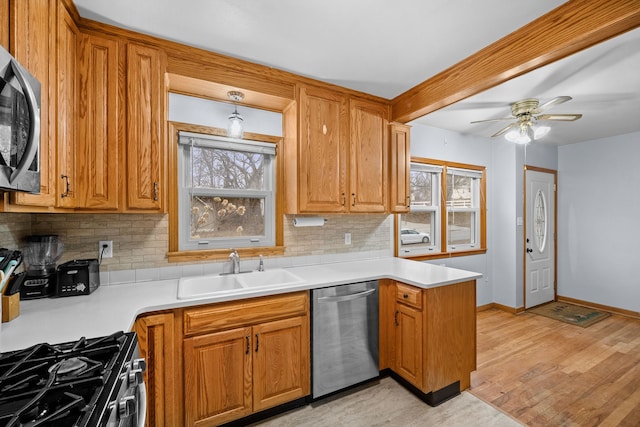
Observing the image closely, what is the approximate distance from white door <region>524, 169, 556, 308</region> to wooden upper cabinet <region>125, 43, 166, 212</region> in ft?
15.3

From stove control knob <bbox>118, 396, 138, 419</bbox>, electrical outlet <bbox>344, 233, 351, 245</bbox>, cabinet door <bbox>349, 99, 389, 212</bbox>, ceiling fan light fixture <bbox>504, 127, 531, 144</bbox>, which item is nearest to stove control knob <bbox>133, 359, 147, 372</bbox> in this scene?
stove control knob <bbox>118, 396, 138, 419</bbox>

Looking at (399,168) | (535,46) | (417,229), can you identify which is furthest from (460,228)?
(535,46)

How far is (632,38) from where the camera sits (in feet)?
6.03

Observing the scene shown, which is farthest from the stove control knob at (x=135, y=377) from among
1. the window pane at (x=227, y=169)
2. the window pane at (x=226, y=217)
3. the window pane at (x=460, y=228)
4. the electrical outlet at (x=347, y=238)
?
the window pane at (x=460, y=228)

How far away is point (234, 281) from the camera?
2254 millimetres

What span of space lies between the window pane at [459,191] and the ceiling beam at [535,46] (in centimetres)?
172

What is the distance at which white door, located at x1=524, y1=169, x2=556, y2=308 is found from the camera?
4.25 meters

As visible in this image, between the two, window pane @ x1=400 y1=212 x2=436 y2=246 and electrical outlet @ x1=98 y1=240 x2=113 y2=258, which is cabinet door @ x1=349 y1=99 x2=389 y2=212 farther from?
electrical outlet @ x1=98 y1=240 x2=113 y2=258

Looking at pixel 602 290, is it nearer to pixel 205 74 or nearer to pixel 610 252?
pixel 610 252

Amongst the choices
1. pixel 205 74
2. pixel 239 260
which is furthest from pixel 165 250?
pixel 205 74

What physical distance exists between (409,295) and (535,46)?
1780mm

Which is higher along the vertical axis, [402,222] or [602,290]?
[402,222]

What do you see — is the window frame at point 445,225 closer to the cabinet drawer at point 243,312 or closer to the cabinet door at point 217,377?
the cabinet drawer at point 243,312

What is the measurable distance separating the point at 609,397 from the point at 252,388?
2.69 meters
